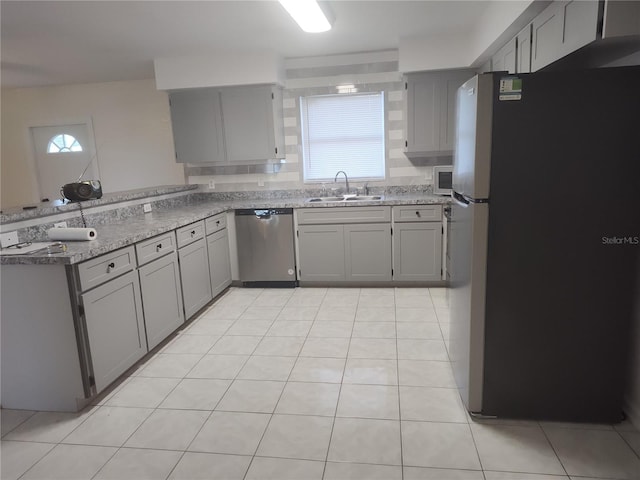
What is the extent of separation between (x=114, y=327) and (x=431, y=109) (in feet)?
11.5

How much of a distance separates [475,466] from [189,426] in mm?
1430

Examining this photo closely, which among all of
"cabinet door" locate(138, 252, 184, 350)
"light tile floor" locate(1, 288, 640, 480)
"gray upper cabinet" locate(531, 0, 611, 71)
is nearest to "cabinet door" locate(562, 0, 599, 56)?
"gray upper cabinet" locate(531, 0, 611, 71)

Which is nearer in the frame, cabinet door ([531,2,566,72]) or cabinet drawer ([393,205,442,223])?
cabinet door ([531,2,566,72])

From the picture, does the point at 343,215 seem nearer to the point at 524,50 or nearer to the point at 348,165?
the point at 348,165

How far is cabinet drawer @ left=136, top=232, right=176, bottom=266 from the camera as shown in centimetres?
292

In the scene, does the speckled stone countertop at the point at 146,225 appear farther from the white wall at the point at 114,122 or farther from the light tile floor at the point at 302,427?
the white wall at the point at 114,122

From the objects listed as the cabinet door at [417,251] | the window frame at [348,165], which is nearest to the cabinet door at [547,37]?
the cabinet door at [417,251]

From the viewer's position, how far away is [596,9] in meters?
1.79

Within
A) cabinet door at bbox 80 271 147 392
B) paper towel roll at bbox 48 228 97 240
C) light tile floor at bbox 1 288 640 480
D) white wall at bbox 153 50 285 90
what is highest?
white wall at bbox 153 50 285 90

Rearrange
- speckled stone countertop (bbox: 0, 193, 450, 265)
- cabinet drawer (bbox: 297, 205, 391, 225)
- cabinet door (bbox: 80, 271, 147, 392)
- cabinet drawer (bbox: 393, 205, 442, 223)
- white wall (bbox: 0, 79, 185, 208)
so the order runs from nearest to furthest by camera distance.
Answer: speckled stone countertop (bbox: 0, 193, 450, 265)
cabinet door (bbox: 80, 271, 147, 392)
cabinet drawer (bbox: 393, 205, 442, 223)
cabinet drawer (bbox: 297, 205, 391, 225)
white wall (bbox: 0, 79, 185, 208)

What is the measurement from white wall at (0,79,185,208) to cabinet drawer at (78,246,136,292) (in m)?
3.13

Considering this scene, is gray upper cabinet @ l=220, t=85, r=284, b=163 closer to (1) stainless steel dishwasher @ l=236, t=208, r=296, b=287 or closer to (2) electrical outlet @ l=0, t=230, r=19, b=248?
(1) stainless steel dishwasher @ l=236, t=208, r=296, b=287

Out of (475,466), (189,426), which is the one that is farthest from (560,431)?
(189,426)

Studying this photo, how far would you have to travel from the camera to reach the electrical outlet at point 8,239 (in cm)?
250
